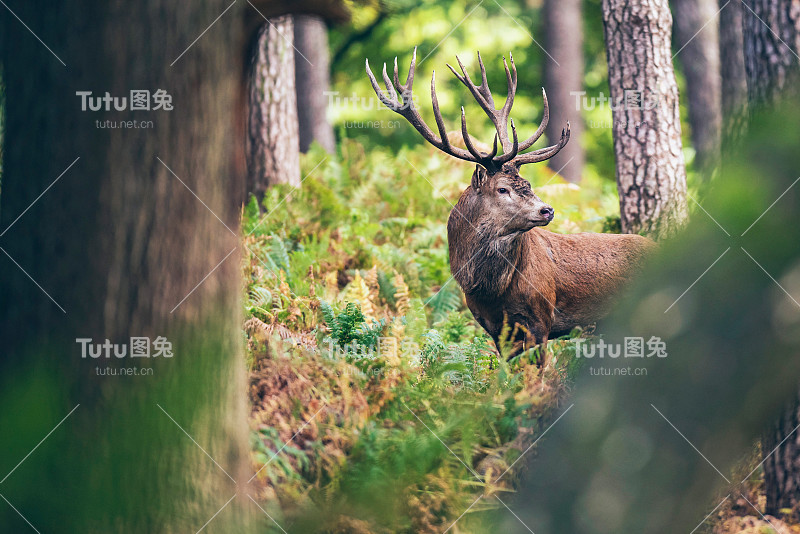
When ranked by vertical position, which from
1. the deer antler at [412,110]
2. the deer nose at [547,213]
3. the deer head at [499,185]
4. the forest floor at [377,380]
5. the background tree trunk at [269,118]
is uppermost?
the background tree trunk at [269,118]

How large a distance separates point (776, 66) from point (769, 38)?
29 cm

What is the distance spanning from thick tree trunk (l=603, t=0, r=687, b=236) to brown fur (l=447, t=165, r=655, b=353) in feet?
3.92

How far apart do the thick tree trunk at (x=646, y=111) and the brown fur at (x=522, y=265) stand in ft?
3.92

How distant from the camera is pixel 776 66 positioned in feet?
17.3

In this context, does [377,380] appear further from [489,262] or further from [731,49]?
[731,49]

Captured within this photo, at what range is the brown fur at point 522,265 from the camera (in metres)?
6.48

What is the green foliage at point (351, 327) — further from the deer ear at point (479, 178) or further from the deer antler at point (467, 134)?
the deer antler at point (467, 134)

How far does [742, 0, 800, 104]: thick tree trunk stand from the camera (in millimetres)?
5258

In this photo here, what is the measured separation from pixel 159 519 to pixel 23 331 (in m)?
0.99

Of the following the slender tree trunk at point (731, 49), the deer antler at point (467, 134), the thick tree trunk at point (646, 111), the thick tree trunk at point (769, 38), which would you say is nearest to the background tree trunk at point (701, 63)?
the slender tree trunk at point (731, 49)

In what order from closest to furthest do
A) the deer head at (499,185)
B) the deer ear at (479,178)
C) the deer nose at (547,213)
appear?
1. the deer nose at (547,213)
2. the deer head at (499,185)
3. the deer ear at (479,178)
